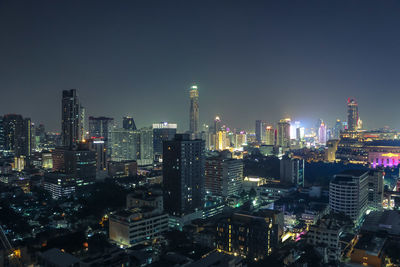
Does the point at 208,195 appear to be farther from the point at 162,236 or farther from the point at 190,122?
the point at 190,122

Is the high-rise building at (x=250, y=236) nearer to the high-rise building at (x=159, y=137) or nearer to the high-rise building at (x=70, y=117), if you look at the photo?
the high-rise building at (x=70, y=117)

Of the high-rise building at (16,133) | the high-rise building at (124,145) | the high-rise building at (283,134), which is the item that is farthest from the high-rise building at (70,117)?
the high-rise building at (283,134)

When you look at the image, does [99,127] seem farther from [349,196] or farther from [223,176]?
[349,196]

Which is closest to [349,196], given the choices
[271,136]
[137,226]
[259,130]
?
[137,226]

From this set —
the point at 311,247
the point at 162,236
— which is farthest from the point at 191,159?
the point at 311,247

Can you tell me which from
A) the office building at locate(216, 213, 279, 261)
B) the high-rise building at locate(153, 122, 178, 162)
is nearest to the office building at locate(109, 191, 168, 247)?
the office building at locate(216, 213, 279, 261)

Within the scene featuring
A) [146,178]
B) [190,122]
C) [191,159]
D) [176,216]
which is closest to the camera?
[176,216]
